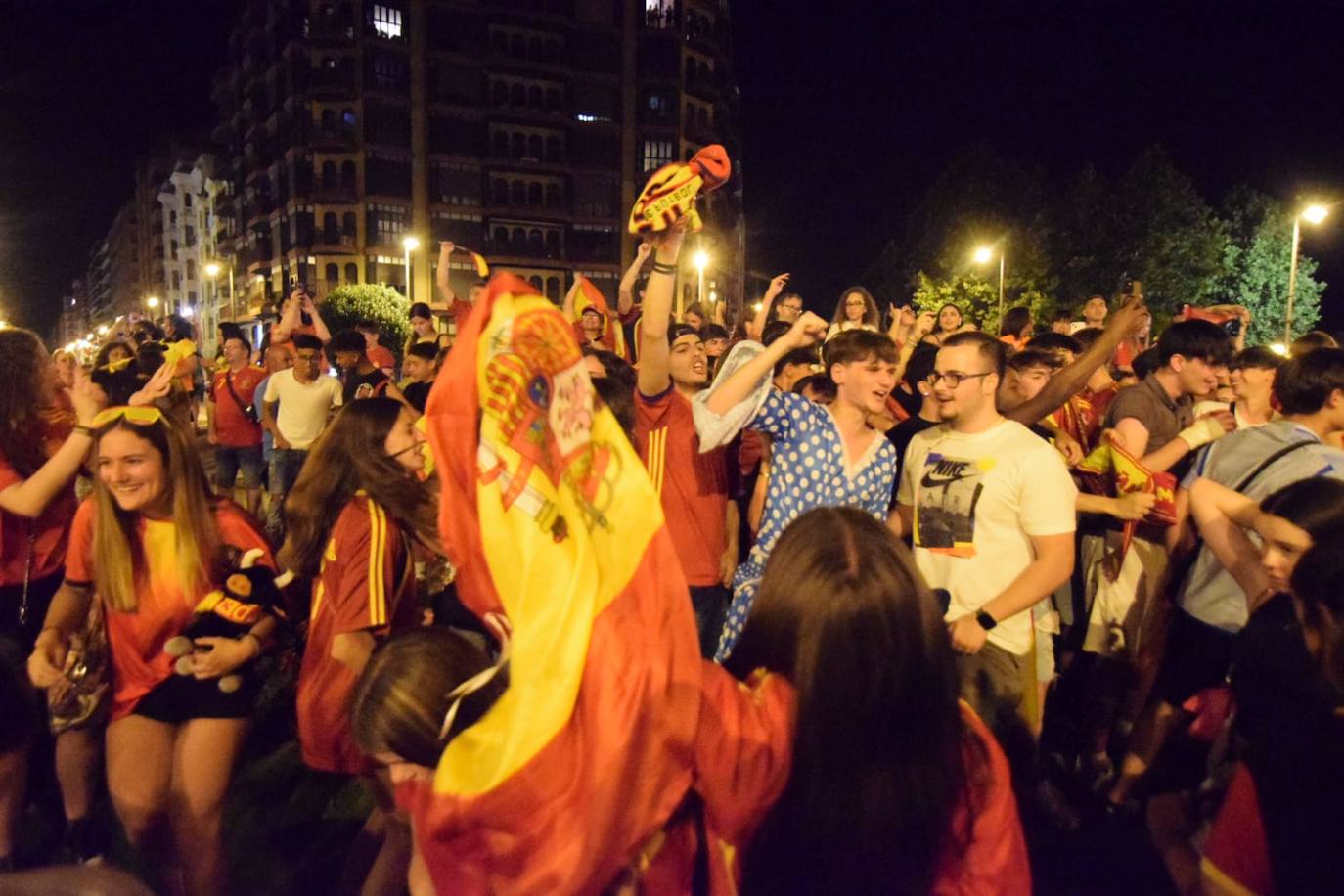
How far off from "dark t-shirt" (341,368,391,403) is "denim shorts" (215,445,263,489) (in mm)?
2176

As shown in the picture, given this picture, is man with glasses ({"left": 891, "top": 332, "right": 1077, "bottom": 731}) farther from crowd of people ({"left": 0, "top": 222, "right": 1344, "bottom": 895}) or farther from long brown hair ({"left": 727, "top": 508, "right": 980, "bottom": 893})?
long brown hair ({"left": 727, "top": 508, "right": 980, "bottom": 893})

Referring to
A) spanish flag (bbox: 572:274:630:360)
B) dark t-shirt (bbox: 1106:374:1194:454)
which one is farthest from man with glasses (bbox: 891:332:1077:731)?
spanish flag (bbox: 572:274:630:360)

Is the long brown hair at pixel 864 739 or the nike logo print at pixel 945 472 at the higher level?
the nike logo print at pixel 945 472

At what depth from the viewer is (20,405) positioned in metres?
3.91

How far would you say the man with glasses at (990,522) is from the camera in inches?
133

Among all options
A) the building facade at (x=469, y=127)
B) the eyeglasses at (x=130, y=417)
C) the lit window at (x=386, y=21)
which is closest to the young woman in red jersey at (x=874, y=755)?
the eyeglasses at (x=130, y=417)

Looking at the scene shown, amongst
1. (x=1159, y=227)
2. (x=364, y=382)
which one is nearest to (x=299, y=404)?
(x=364, y=382)

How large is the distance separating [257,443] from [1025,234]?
51.0 meters

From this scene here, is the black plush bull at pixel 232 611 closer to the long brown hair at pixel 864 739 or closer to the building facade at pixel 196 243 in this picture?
the long brown hair at pixel 864 739

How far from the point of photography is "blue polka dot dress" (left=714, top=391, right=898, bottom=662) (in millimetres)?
3676

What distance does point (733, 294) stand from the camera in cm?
7619

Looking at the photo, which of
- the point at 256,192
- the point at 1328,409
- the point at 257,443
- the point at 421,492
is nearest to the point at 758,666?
the point at 421,492

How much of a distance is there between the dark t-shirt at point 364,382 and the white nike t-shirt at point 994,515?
579 centimetres

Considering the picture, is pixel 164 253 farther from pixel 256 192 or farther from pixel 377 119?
pixel 377 119
